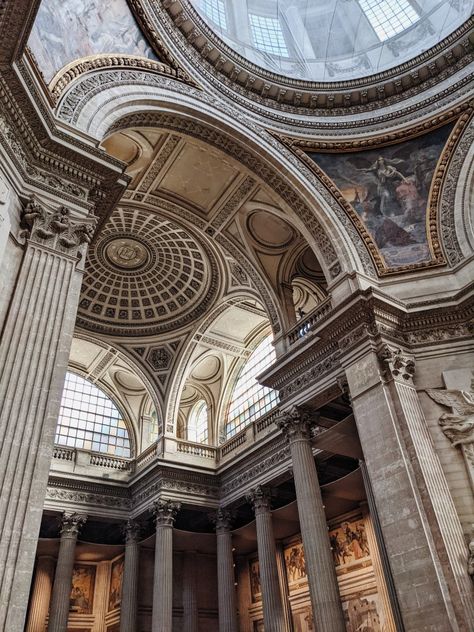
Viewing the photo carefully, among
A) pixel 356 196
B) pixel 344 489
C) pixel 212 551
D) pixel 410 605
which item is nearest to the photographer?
pixel 410 605

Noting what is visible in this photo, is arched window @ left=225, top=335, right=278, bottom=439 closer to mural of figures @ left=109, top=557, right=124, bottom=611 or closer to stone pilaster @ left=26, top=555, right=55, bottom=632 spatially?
mural of figures @ left=109, top=557, right=124, bottom=611

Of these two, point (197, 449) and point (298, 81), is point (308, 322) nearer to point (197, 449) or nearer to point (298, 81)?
point (298, 81)

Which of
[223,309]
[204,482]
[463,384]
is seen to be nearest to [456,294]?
[463,384]

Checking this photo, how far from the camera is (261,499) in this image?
15.4 m

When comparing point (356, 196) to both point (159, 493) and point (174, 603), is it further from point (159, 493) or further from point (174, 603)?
point (174, 603)

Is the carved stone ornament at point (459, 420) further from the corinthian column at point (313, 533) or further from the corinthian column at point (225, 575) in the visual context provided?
the corinthian column at point (225, 575)

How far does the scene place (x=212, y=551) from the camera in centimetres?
1897

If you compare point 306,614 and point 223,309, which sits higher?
point 223,309

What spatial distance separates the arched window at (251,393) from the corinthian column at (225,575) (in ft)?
11.9

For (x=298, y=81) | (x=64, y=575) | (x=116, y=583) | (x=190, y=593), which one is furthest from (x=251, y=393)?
(x=298, y=81)

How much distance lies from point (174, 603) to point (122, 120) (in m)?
15.6

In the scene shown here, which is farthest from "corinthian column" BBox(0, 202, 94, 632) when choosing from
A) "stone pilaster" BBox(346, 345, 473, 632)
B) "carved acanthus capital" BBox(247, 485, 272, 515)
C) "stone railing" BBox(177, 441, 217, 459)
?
"stone railing" BBox(177, 441, 217, 459)

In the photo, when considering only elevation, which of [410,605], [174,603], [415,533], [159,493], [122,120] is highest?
[122,120]

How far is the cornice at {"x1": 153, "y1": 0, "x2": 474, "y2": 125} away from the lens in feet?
41.0
